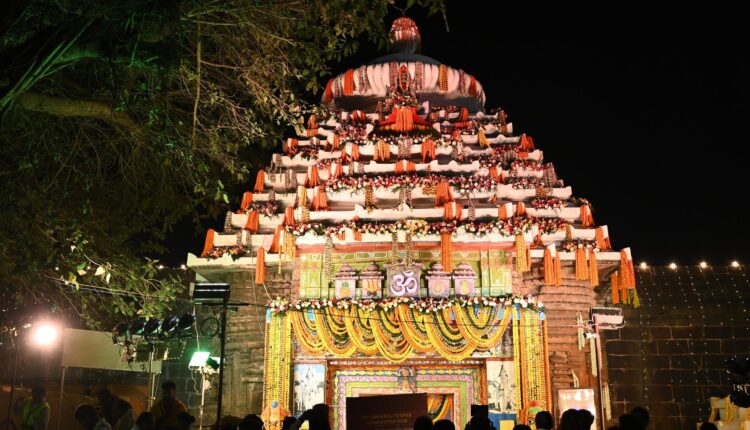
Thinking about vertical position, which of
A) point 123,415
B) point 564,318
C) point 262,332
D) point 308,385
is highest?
point 564,318

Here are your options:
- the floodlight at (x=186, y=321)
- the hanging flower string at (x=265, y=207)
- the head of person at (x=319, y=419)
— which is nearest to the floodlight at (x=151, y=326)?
the floodlight at (x=186, y=321)

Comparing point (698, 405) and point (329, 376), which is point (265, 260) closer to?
point (329, 376)

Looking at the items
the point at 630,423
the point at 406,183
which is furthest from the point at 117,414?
the point at 406,183

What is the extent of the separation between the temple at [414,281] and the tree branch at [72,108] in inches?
284

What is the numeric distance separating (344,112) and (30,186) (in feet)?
39.2

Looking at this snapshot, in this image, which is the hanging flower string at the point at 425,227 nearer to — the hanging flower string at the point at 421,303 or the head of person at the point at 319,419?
the hanging flower string at the point at 421,303

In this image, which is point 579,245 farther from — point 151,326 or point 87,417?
point 87,417

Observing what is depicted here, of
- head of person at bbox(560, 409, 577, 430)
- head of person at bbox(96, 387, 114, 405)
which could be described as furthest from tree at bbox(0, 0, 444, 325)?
head of person at bbox(560, 409, 577, 430)

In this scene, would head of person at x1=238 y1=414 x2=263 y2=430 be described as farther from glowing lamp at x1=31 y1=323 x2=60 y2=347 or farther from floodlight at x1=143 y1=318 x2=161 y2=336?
floodlight at x1=143 y1=318 x2=161 y2=336

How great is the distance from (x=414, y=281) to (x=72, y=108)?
8.95m

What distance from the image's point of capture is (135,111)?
9031 millimetres

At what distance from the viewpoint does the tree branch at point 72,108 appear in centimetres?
739

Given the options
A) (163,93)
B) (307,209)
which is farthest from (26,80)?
(307,209)

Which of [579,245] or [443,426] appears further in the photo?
[579,245]
